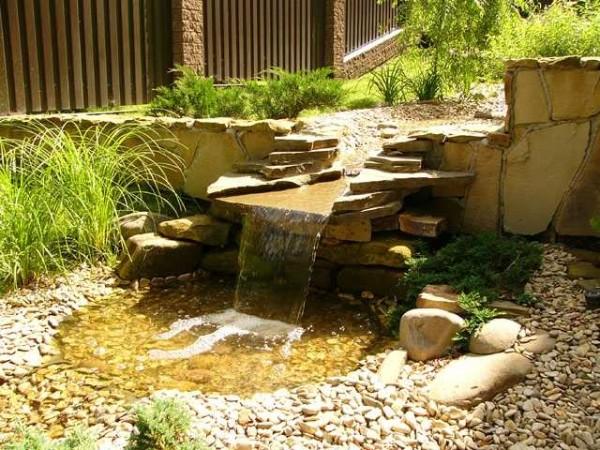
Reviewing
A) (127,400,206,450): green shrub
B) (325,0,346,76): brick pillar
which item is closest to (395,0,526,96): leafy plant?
(325,0,346,76): brick pillar

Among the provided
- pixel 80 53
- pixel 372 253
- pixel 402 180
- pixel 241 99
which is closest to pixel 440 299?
pixel 372 253

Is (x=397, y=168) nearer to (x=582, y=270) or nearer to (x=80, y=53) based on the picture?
(x=582, y=270)

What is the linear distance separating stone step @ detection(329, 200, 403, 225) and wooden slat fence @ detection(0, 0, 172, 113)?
3.79 metres

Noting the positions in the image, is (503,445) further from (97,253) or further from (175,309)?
(97,253)

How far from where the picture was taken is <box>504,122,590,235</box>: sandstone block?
471 centimetres

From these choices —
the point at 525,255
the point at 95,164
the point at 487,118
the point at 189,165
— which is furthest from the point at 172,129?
the point at 525,255

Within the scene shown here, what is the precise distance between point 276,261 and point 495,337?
1.88 metres

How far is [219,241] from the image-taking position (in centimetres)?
540

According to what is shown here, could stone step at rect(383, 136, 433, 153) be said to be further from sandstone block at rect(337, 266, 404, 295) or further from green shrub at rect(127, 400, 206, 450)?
green shrub at rect(127, 400, 206, 450)

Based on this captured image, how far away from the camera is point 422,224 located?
4.71 m

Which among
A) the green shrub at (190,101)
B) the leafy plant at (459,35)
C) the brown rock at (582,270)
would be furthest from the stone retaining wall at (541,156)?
the green shrub at (190,101)

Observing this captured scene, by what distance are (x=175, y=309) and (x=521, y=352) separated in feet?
8.10

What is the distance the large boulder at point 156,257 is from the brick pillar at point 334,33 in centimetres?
644

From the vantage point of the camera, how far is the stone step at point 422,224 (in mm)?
4699
